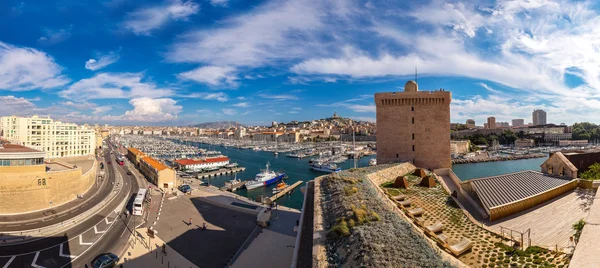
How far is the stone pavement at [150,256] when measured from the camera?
10227mm

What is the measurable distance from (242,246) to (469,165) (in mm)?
43167

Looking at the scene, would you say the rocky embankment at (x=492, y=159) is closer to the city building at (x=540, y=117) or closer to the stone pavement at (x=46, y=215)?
the stone pavement at (x=46, y=215)

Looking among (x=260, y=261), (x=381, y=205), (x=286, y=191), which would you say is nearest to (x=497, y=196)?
(x=381, y=205)

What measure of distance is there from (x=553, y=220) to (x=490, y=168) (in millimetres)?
40629

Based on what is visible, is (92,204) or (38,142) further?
(38,142)

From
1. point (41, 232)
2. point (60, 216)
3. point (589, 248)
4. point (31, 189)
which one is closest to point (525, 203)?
point (589, 248)

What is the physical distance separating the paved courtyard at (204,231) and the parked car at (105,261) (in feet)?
6.72

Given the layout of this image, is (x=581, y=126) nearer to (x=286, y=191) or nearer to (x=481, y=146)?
(x=481, y=146)

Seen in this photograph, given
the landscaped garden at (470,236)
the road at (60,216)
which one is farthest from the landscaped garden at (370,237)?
the road at (60,216)

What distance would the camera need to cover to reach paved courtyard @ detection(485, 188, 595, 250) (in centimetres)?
554

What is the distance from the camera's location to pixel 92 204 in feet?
57.6

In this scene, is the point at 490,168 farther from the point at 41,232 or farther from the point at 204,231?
the point at 41,232

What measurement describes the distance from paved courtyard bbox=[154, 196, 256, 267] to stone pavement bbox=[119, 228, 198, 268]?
310 mm

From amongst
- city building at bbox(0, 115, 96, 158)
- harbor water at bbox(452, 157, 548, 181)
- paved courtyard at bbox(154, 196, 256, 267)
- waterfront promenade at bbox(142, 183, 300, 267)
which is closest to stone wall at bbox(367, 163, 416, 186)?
waterfront promenade at bbox(142, 183, 300, 267)
